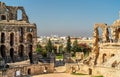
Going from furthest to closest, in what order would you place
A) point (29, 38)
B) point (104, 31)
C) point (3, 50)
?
1. point (29, 38)
2. point (3, 50)
3. point (104, 31)

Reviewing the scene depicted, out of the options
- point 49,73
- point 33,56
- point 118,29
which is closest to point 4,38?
point 33,56

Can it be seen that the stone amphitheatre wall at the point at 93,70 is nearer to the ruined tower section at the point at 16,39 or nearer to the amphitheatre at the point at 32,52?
the amphitheatre at the point at 32,52

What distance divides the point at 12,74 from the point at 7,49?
39.7 ft

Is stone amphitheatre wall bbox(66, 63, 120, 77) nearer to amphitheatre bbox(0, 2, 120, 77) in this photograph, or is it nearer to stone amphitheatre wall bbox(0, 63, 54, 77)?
amphitheatre bbox(0, 2, 120, 77)

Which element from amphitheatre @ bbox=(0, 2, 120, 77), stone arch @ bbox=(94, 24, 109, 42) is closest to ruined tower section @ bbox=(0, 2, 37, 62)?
amphitheatre @ bbox=(0, 2, 120, 77)

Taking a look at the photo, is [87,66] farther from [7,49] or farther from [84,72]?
[7,49]

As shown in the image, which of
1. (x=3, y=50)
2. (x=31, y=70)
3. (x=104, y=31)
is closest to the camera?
(x=31, y=70)

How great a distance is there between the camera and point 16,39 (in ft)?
203

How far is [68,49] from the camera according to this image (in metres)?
101

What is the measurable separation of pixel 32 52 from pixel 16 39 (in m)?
4.41

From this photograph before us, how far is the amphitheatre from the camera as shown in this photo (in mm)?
52250

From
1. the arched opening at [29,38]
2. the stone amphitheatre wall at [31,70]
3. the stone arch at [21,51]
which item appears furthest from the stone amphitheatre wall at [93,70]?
the stone arch at [21,51]

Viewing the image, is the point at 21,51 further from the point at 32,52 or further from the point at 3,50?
the point at 3,50

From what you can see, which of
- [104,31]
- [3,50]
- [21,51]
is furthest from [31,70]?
[104,31]
